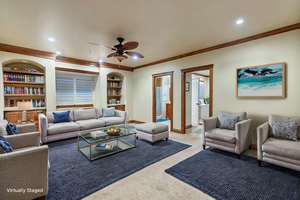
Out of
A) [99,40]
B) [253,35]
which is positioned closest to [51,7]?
[99,40]

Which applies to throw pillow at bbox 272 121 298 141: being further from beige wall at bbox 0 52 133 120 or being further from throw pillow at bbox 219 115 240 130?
beige wall at bbox 0 52 133 120

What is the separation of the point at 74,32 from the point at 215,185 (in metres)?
3.82

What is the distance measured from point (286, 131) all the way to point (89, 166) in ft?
11.7

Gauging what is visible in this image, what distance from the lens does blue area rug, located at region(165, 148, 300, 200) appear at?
1851 millimetres

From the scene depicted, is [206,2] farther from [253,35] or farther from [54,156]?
[54,156]

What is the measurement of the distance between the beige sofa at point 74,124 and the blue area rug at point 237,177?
2912 mm

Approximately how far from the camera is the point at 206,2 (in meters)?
2.12

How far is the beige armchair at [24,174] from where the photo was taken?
1.45 m

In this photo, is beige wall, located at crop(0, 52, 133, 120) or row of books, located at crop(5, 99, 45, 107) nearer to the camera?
beige wall, located at crop(0, 52, 133, 120)

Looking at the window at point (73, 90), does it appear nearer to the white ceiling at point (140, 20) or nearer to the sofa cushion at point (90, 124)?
the sofa cushion at point (90, 124)

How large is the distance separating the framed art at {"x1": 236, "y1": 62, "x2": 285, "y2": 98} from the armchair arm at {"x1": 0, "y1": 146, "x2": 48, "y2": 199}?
13.2 ft

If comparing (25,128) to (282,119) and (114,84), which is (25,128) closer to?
(114,84)

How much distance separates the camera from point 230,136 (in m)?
2.85

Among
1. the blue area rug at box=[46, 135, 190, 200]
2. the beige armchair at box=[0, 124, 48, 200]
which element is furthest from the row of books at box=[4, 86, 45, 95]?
the beige armchair at box=[0, 124, 48, 200]
